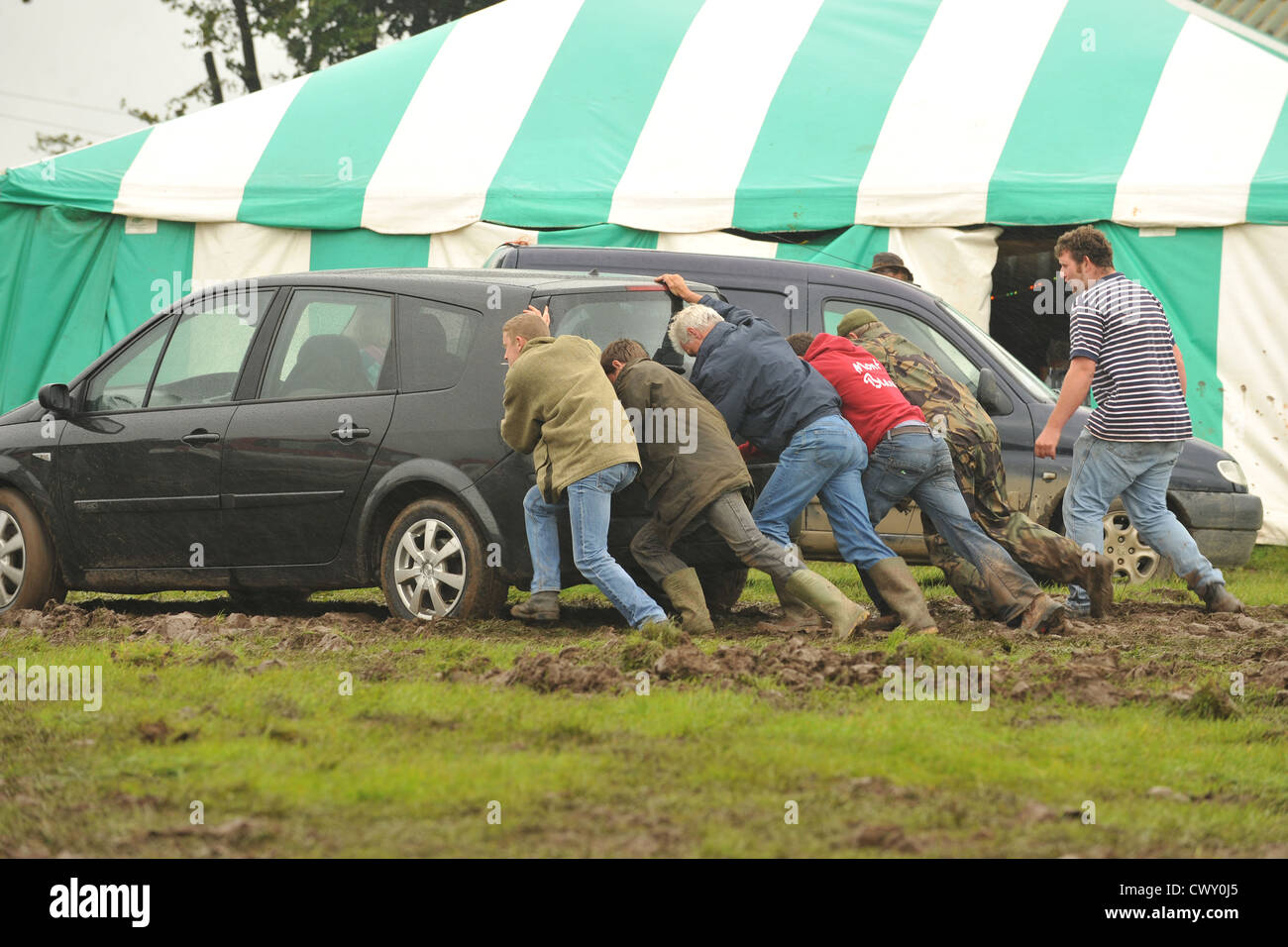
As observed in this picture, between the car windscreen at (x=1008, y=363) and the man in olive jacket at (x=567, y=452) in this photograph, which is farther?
the car windscreen at (x=1008, y=363)

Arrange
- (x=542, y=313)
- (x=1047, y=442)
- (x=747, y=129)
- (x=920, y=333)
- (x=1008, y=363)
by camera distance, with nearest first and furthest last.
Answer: (x=542, y=313)
(x=1047, y=442)
(x=920, y=333)
(x=1008, y=363)
(x=747, y=129)

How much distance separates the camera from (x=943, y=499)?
25.3ft

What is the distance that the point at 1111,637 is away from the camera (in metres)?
7.31

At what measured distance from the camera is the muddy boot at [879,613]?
768 cm

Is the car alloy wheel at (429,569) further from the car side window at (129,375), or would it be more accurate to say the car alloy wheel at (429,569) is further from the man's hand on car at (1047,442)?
the man's hand on car at (1047,442)

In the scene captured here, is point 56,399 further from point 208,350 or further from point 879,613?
point 879,613

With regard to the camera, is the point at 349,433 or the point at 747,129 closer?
the point at 349,433

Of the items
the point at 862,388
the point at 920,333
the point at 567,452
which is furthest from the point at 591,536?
the point at 920,333

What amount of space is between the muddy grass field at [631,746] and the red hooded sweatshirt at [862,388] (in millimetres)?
1078

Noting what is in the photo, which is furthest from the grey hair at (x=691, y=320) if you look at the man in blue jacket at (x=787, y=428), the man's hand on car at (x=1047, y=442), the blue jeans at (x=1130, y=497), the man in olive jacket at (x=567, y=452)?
the blue jeans at (x=1130, y=497)

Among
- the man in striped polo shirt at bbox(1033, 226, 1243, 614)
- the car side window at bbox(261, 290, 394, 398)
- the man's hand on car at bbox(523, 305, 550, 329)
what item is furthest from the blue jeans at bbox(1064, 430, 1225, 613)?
the car side window at bbox(261, 290, 394, 398)

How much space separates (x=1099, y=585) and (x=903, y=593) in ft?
4.01

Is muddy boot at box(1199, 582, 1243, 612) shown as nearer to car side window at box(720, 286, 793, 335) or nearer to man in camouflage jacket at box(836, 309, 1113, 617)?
man in camouflage jacket at box(836, 309, 1113, 617)
